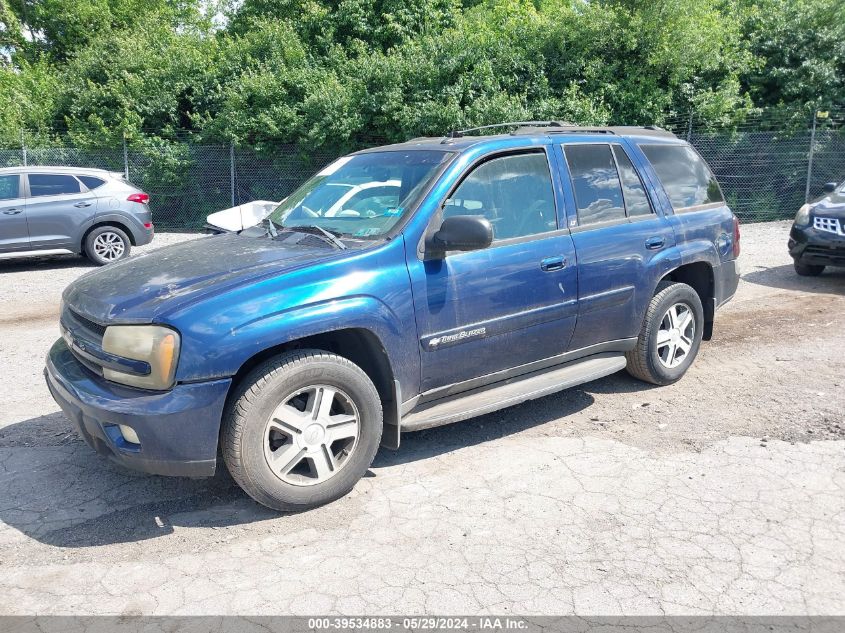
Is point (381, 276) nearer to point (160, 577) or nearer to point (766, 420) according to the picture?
point (160, 577)

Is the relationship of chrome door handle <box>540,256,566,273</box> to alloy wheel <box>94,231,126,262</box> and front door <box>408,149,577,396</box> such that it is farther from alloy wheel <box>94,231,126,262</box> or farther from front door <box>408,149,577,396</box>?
alloy wheel <box>94,231,126,262</box>

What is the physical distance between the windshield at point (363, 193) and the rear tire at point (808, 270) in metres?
7.22

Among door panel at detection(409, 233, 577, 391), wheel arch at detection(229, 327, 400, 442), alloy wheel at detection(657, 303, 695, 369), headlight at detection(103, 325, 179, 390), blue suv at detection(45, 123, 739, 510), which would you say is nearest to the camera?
headlight at detection(103, 325, 179, 390)

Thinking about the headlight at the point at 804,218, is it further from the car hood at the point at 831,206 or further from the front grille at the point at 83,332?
the front grille at the point at 83,332

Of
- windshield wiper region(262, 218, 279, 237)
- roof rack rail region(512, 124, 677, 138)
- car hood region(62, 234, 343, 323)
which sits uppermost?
roof rack rail region(512, 124, 677, 138)

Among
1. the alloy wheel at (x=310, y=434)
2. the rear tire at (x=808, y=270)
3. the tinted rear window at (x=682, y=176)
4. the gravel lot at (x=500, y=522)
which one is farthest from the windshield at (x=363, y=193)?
the rear tire at (x=808, y=270)

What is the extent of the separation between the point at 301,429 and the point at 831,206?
8.26m

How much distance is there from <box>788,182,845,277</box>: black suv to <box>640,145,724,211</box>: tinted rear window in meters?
3.86

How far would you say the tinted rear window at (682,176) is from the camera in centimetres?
554

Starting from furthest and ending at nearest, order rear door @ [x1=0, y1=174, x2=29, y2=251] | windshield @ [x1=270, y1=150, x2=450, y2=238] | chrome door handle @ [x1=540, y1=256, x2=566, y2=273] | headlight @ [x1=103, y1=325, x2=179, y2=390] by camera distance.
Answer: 1. rear door @ [x1=0, y1=174, x2=29, y2=251]
2. chrome door handle @ [x1=540, y1=256, x2=566, y2=273]
3. windshield @ [x1=270, y1=150, x2=450, y2=238]
4. headlight @ [x1=103, y1=325, x2=179, y2=390]

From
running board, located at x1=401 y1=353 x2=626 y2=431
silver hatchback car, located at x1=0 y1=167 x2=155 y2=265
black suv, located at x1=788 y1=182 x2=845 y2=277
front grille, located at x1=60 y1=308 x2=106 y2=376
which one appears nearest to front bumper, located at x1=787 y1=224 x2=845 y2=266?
black suv, located at x1=788 y1=182 x2=845 y2=277

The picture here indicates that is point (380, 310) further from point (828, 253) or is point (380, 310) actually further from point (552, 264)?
point (828, 253)

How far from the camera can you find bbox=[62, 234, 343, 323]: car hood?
3.53 metres

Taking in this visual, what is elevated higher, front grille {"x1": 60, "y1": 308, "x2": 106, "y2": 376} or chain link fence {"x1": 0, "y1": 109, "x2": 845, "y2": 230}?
chain link fence {"x1": 0, "y1": 109, "x2": 845, "y2": 230}
